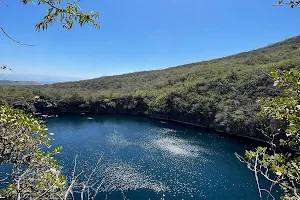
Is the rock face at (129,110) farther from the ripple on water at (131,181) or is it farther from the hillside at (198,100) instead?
the ripple on water at (131,181)

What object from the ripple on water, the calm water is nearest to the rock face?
the calm water

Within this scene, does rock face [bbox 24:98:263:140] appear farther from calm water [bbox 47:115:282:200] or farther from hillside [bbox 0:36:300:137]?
calm water [bbox 47:115:282:200]

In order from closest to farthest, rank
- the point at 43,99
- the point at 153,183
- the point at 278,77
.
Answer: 1. the point at 278,77
2. the point at 153,183
3. the point at 43,99

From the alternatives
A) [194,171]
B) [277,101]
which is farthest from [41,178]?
[194,171]

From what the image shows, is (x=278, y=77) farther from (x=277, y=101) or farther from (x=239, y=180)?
(x=239, y=180)

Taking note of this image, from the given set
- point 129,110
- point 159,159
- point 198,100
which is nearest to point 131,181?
point 159,159

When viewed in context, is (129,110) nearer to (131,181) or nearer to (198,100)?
(198,100)
